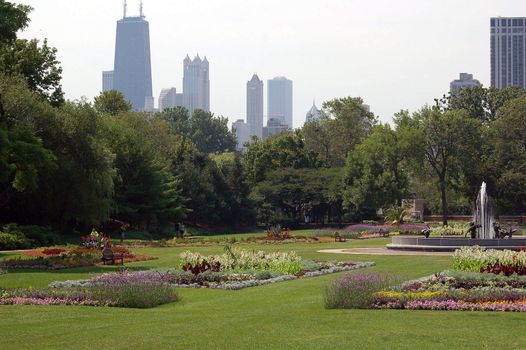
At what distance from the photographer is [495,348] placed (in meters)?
13.6

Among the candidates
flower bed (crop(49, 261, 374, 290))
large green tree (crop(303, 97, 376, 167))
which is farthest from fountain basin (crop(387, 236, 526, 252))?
large green tree (crop(303, 97, 376, 167))

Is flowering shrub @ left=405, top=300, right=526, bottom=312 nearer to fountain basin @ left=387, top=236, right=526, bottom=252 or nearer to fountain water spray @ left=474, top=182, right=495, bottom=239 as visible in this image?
fountain basin @ left=387, top=236, right=526, bottom=252

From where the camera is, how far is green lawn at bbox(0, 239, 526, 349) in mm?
14328

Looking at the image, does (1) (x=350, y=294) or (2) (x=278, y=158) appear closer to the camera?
(1) (x=350, y=294)

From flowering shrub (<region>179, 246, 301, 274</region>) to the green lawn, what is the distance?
5.11 meters

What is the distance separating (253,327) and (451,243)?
84.8ft

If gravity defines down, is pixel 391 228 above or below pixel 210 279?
above

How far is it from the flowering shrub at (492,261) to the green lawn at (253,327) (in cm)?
550

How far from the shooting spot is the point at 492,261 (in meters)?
25.5

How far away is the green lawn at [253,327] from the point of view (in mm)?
14328

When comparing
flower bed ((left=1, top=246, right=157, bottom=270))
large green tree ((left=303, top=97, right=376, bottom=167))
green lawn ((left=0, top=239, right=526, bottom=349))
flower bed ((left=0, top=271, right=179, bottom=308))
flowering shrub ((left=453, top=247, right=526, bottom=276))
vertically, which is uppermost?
large green tree ((left=303, top=97, right=376, bottom=167))

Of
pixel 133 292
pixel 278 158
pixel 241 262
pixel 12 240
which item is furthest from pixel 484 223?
pixel 278 158

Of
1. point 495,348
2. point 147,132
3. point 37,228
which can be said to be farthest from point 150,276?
point 147,132

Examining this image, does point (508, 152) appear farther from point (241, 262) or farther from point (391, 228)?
point (241, 262)
